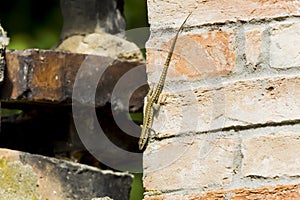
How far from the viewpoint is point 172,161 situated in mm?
1534

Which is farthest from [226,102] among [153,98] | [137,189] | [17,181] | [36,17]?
[36,17]

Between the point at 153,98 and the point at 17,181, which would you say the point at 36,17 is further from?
the point at 153,98

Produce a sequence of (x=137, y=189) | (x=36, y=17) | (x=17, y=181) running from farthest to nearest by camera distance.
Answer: (x=36, y=17)
(x=137, y=189)
(x=17, y=181)

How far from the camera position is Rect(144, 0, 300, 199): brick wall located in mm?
1470

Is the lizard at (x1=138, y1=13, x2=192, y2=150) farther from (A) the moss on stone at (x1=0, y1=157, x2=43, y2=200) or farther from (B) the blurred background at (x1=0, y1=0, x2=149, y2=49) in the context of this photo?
(B) the blurred background at (x1=0, y1=0, x2=149, y2=49)

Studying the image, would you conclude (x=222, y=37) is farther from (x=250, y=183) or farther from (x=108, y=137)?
(x=108, y=137)

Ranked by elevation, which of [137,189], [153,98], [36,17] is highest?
[153,98]

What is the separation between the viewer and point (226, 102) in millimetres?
1509

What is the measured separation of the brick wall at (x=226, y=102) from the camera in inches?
57.9

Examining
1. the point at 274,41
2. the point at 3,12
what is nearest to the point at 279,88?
the point at 274,41

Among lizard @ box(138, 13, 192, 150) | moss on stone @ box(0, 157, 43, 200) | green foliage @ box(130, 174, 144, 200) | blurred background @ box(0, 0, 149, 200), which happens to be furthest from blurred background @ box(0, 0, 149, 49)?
lizard @ box(138, 13, 192, 150)

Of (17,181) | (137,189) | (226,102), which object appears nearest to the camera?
(226,102)

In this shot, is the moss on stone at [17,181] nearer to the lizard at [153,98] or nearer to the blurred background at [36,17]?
the lizard at [153,98]

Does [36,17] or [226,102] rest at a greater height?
[226,102]
